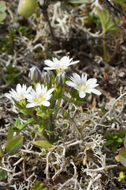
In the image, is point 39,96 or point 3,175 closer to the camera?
point 39,96

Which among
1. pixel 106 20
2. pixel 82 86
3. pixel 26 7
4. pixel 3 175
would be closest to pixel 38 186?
pixel 3 175

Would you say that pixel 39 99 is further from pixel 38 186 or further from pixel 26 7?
pixel 26 7

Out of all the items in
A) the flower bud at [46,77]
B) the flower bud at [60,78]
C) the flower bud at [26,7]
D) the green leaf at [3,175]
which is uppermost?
the flower bud at [26,7]

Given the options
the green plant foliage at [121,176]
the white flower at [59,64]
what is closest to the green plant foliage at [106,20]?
the white flower at [59,64]

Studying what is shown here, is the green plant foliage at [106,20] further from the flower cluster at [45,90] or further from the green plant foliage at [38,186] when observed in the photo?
the green plant foliage at [38,186]


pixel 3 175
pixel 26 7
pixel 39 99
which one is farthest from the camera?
pixel 26 7

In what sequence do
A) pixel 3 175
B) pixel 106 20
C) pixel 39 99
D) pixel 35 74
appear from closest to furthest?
pixel 39 99, pixel 35 74, pixel 3 175, pixel 106 20
